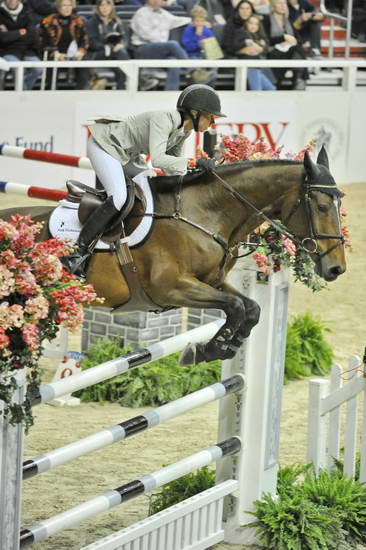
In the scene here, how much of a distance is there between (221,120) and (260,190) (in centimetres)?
703

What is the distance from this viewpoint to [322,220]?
5.32 m

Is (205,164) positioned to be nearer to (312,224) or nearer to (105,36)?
(312,224)

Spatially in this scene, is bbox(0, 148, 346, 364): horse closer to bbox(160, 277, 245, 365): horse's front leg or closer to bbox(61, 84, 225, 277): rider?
bbox(160, 277, 245, 365): horse's front leg

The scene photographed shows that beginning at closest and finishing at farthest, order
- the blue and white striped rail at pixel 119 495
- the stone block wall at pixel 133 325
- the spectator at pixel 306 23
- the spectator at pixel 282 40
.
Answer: the blue and white striped rail at pixel 119 495
the stone block wall at pixel 133 325
the spectator at pixel 282 40
the spectator at pixel 306 23

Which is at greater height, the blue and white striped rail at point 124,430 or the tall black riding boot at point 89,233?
the tall black riding boot at point 89,233

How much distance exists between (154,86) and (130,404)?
19.8 ft

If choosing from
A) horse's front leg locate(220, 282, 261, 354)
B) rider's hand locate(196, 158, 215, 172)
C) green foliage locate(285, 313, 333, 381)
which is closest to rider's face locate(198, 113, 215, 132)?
rider's hand locate(196, 158, 215, 172)

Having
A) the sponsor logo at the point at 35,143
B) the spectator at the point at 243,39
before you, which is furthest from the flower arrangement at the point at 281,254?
the spectator at the point at 243,39

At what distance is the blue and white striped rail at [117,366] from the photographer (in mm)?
4160

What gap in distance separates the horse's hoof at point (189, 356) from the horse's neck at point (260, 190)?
0.61 m

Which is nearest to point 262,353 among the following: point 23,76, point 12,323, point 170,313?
point 12,323

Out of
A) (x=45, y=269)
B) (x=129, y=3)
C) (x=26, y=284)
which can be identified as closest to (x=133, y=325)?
(x=45, y=269)

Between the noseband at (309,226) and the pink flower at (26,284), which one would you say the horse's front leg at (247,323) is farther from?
the pink flower at (26,284)

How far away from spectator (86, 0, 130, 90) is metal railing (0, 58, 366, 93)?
0.16 m
